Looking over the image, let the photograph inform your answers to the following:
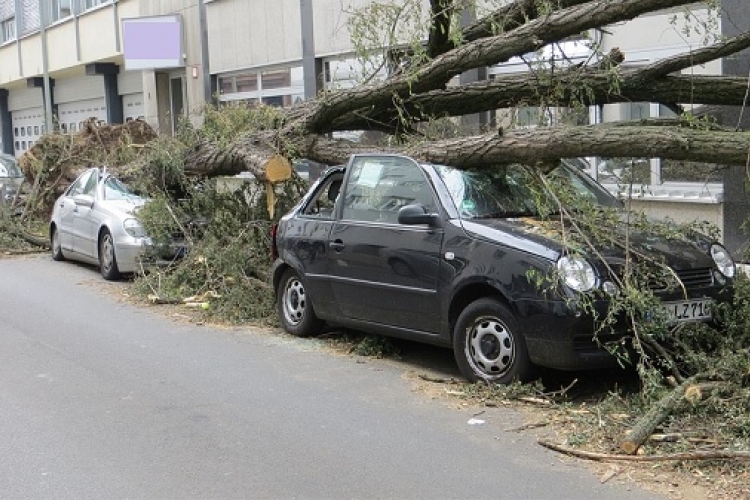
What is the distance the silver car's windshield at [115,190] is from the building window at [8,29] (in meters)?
27.8

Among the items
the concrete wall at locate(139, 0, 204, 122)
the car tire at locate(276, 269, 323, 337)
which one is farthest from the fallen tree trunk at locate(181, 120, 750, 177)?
the concrete wall at locate(139, 0, 204, 122)

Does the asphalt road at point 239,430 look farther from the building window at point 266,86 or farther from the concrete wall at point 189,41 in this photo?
the concrete wall at point 189,41

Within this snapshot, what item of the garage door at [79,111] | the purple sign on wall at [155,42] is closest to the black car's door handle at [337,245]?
the purple sign on wall at [155,42]

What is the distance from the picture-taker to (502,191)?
7.41m

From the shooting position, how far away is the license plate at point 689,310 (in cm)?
627

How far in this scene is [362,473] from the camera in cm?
513

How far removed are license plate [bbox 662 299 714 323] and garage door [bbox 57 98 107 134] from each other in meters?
27.1

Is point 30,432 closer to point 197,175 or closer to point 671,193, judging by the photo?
point 197,175

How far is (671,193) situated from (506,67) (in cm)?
333

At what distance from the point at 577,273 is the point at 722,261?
1413 millimetres

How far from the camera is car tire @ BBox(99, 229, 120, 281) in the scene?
40.8 ft

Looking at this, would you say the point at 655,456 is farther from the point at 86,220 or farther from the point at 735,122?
the point at 86,220

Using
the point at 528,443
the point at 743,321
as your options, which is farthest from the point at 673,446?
the point at 743,321

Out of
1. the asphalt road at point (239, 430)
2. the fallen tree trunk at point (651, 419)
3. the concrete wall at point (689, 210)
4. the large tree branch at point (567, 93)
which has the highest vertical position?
the large tree branch at point (567, 93)
